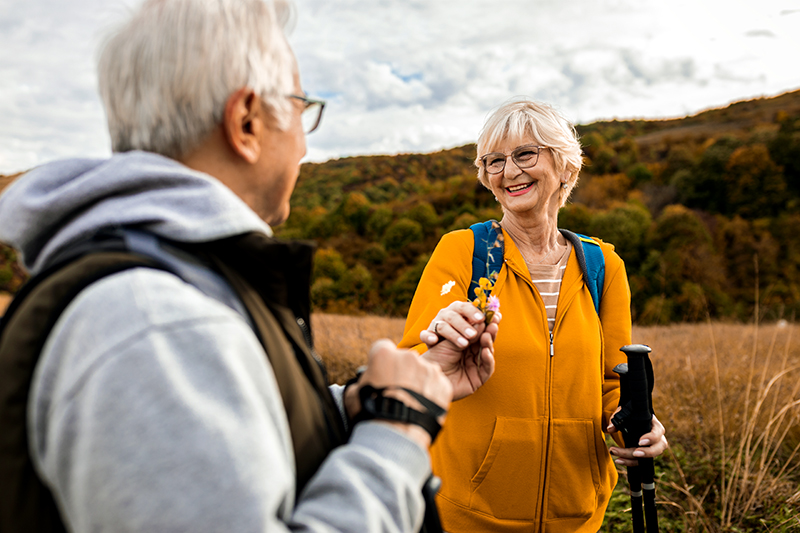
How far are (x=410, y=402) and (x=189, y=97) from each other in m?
0.68

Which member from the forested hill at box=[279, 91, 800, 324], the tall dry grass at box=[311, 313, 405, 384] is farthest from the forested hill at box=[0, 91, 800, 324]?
the tall dry grass at box=[311, 313, 405, 384]

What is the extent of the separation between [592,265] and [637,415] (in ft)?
2.22

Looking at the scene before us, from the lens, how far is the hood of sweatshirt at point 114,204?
756mm

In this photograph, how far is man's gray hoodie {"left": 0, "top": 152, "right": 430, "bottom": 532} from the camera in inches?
Answer: 23.2

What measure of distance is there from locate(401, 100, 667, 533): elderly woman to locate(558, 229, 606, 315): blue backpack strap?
0.07 feet

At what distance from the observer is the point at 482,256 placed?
2.10 meters

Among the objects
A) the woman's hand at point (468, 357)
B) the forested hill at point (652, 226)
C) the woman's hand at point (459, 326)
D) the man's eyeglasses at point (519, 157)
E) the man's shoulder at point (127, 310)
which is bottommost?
the forested hill at point (652, 226)

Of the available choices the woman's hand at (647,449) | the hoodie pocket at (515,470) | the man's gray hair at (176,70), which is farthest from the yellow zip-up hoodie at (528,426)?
the man's gray hair at (176,70)

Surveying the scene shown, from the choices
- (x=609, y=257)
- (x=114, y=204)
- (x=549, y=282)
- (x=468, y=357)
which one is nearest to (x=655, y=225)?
(x=609, y=257)

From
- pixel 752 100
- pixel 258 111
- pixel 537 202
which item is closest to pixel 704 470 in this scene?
pixel 537 202

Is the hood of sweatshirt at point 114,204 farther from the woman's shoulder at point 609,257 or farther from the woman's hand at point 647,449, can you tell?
the woman's shoulder at point 609,257

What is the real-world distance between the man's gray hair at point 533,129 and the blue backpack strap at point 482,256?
1.51 ft

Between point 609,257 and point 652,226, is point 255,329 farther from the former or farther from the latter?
point 652,226

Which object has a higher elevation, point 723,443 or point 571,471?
point 571,471
